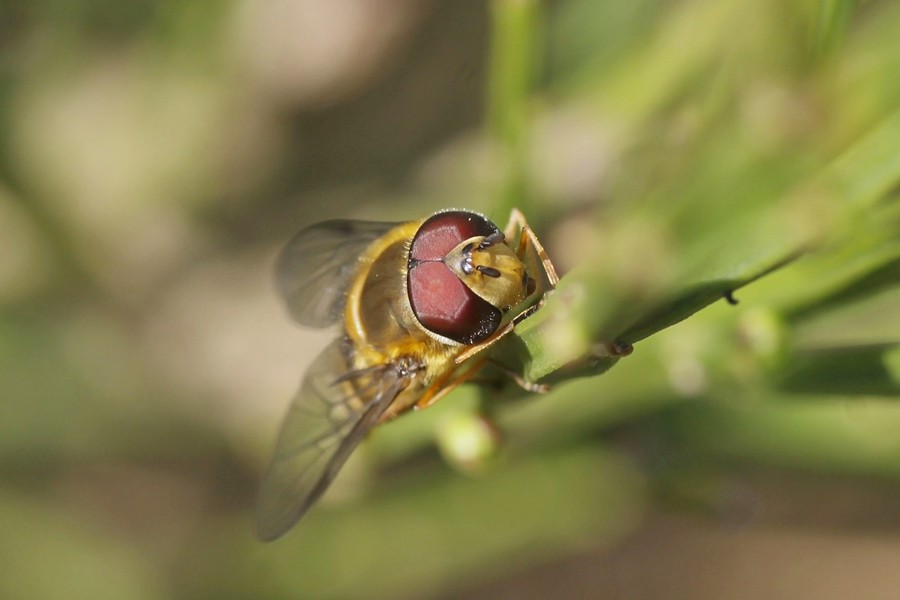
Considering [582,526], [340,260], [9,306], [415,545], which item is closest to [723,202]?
[340,260]

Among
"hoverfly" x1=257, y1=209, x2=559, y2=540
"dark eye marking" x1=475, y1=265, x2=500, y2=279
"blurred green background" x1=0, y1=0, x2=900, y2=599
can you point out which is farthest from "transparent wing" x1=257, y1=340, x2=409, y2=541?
"dark eye marking" x1=475, y1=265, x2=500, y2=279

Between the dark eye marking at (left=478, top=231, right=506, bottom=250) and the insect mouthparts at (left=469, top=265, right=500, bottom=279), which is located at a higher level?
the dark eye marking at (left=478, top=231, right=506, bottom=250)

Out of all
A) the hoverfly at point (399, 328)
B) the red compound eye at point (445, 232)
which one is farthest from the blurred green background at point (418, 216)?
the red compound eye at point (445, 232)

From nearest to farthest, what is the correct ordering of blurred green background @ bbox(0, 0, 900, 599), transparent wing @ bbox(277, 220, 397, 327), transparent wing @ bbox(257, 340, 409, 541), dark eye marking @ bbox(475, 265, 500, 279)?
dark eye marking @ bbox(475, 265, 500, 279)
transparent wing @ bbox(257, 340, 409, 541)
blurred green background @ bbox(0, 0, 900, 599)
transparent wing @ bbox(277, 220, 397, 327)

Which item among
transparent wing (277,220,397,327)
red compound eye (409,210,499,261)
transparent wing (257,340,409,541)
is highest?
transparent wing (277,220,397,327)

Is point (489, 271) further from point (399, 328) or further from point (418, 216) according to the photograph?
point (418, 216)

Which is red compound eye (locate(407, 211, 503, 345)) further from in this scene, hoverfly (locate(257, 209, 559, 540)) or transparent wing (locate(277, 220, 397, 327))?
transparent wing (locate(277, 220, 397, 327))

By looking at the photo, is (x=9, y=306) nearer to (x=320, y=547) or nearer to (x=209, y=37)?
(x=209, y=37)
